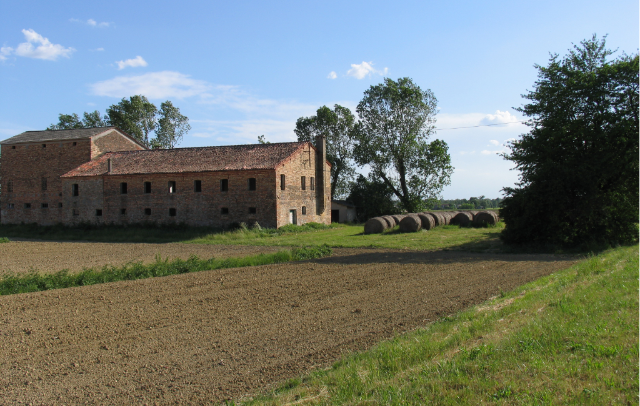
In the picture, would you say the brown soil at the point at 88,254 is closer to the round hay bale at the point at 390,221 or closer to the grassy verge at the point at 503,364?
the round hay bale at the point at 390,221

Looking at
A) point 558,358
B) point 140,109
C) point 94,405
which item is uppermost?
point 140,109

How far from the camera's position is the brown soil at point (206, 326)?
5.86 metres

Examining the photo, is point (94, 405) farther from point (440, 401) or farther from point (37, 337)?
point (440, 401)

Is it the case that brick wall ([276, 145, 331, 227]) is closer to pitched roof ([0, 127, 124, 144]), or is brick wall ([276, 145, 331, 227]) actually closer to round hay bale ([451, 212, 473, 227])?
round hay bale ([451, 212, 473, 227])

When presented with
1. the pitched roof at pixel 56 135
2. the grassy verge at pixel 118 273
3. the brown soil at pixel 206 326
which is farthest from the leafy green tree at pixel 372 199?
the brown soil at pixel 206 326

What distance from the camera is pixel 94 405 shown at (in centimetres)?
528

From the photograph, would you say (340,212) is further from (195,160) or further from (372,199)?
(195,160)

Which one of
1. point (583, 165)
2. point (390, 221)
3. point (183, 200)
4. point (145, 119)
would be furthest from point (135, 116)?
point (583, 165)

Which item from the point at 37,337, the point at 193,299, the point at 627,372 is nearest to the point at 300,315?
the point at 193,299

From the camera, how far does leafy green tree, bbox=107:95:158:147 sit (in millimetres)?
60156

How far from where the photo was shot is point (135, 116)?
6081cm

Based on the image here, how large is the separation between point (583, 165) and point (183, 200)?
2816 centimetres

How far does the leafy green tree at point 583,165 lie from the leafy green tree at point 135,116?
52.1 metres

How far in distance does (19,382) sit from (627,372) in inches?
290
